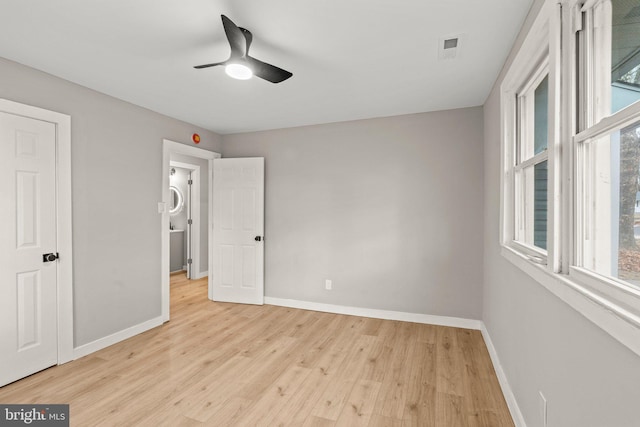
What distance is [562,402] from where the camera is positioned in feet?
4.15

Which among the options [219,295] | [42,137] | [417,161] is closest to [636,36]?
[417,161]

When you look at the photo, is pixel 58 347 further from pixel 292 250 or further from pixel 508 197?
pixel 508 197

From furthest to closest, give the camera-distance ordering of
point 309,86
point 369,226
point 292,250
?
Result: 1. point 292,250
2. point 369,226
3. point 309,86

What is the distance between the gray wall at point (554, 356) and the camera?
2.92 feet

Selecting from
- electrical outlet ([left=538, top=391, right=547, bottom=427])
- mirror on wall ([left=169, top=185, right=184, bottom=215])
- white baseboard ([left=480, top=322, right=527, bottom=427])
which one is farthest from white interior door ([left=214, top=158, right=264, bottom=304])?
electrical outlet ([left=538, top=391, right=547, bottom=427])

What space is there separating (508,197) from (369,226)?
178 centimetres

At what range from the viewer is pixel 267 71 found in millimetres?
2137

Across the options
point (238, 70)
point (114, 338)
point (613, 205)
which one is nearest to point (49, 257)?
point (114, 338)

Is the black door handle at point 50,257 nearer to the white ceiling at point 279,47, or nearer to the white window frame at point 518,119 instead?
the white ceiling at point 279,47

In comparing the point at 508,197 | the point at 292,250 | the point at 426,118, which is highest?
the point at 426,118

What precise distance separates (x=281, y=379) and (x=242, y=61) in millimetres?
2382

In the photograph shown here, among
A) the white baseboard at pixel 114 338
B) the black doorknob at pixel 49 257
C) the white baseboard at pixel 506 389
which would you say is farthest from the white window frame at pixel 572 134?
the white baseboard at pixel 114 338

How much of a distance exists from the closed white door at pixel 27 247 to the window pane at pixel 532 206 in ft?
12.1

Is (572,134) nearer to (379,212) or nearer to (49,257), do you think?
(379,212)
